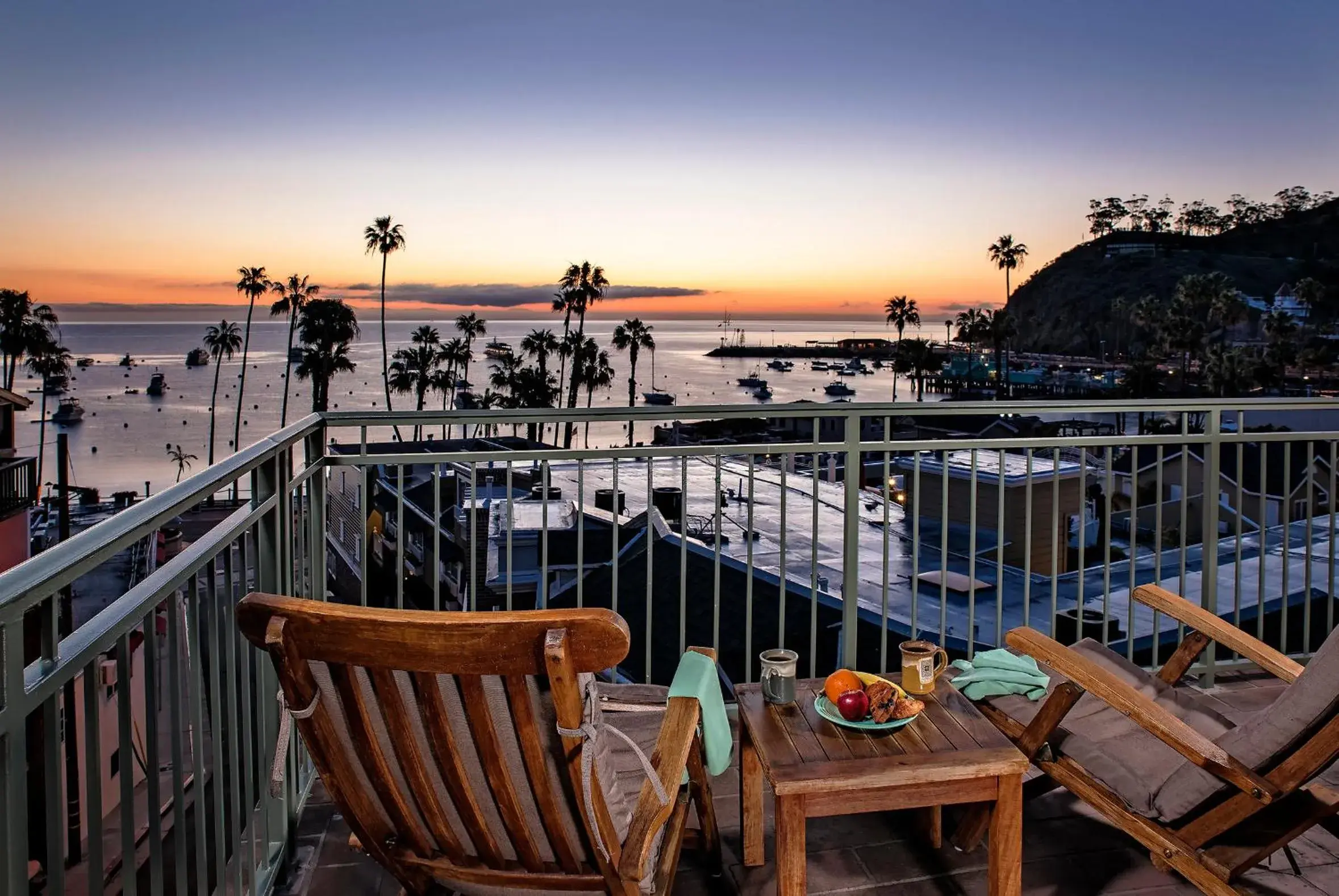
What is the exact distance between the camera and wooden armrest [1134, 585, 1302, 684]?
2.64 metres

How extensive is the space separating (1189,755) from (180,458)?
224 ft

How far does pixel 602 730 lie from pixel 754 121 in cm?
1690

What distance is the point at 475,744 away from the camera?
1.67 meters

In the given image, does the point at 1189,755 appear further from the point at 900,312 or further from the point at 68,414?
the point at 68,414

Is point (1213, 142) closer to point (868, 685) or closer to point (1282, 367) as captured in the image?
point (868, 685)

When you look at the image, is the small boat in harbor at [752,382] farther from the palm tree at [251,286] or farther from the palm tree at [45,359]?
the palm tree at [45,359]

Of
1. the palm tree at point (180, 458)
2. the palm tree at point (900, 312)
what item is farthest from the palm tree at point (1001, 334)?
the palm tree at point (180, 458)

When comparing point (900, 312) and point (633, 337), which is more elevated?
point (900, 312)

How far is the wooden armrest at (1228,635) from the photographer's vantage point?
2643 mm

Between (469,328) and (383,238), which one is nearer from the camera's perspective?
(383,238)

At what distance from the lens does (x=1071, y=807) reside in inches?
117

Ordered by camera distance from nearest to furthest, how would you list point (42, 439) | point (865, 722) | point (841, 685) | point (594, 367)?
point (865, 722), point (841, 685), point (42, 439), point (594, 367)

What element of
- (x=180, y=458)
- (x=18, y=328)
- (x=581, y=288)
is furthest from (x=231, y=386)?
(x=18, y=328)

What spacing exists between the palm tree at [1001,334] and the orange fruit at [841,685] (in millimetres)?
66218
